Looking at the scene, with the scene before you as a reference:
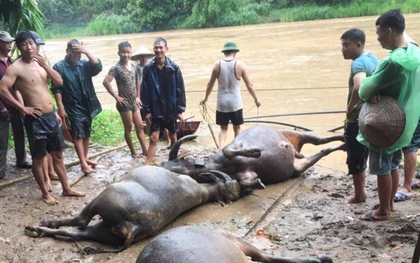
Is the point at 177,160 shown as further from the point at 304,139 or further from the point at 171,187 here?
the point at 304,139

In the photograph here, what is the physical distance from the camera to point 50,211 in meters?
4.97

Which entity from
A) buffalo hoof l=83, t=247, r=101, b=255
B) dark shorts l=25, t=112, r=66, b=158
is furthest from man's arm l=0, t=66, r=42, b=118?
buffalo hoof l=83, t=247, r=101, b=255

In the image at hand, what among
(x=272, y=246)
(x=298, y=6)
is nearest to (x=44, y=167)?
(x=272, y=246)

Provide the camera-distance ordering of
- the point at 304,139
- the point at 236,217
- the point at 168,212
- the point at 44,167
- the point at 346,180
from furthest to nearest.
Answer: the point at 304,139 → the point at 346,180 → the point at 44,167 → the point at 236,217 → the point at 168,212

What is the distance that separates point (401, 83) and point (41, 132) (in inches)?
152

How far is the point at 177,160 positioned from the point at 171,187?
1.18 metres

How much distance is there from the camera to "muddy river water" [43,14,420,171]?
10639mm

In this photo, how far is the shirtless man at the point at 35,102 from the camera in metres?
4.83

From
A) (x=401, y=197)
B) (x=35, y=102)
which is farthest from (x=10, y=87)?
(x=401, y=197)

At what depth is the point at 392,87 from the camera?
4.01m

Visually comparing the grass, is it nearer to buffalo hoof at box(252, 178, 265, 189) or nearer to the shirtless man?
buffalo hoof at box(252, 178, 265, 189)

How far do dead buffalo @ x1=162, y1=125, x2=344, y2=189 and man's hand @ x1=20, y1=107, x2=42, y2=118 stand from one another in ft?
5.59

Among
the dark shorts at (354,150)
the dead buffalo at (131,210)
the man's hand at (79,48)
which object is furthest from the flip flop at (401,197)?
the man's hand at (79,48)

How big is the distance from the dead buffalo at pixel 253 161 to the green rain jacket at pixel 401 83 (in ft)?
5.98
